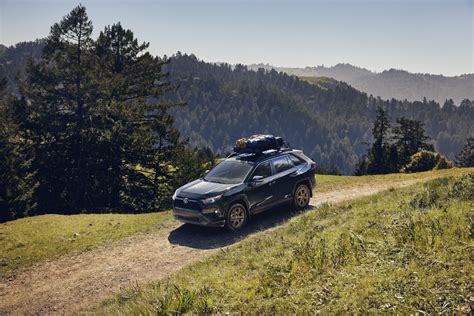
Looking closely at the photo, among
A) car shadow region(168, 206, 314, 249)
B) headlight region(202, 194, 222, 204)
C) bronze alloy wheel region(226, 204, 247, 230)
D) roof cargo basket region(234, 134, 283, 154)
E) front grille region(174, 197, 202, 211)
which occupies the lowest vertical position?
car shadow region(168, 206, 314, 249)

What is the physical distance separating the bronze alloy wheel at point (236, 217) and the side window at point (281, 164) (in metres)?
2.10

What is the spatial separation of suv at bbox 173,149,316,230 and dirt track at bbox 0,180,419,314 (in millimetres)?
660

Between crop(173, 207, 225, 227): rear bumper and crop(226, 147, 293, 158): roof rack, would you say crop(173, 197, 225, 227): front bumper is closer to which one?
crop(173, 207, 225, 227): rear bumper

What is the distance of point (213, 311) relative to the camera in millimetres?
6195

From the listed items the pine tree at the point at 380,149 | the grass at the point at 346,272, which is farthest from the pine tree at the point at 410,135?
the grass at the point at 346,272

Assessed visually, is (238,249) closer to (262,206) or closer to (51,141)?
(262,206)

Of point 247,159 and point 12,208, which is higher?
point 247,159

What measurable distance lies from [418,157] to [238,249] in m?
29.1

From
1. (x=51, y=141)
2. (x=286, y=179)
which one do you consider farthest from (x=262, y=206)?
(x=51, y=141)

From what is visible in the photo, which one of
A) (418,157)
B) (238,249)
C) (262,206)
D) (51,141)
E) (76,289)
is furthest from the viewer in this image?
(418,157)

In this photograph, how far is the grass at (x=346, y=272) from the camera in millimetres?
5617

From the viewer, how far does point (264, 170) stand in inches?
529

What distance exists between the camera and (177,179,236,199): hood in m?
12.1

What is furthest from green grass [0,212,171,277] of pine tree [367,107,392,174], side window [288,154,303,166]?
pine tree [367,107,392,174]
